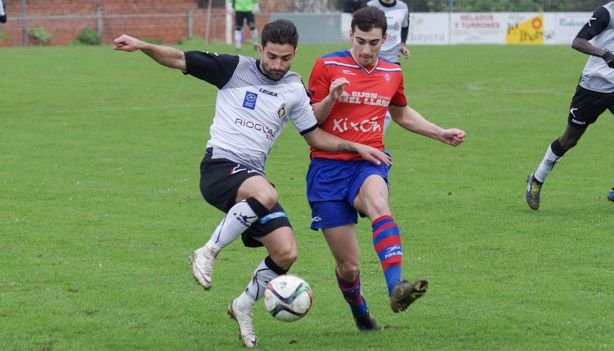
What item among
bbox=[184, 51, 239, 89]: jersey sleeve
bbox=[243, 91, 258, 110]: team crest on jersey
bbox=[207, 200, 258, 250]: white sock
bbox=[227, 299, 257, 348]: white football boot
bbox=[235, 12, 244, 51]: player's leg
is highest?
bbox=[184, 51, 239, 89]: jersey sleeve

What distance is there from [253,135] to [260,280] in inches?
37.0

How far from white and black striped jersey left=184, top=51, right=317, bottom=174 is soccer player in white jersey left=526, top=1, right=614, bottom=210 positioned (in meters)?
5.49

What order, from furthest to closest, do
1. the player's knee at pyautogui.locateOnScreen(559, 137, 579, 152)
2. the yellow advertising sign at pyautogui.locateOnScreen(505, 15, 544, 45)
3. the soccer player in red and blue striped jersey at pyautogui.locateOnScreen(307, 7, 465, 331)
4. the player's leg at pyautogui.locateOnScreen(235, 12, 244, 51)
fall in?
the yellow advertising sign at pyautogui.locateOnScreen(505, 15, 544, 45) < the player's leg at pyautogui.locateOnScreen(235, 12, 244, 51) < the player's knee at pyautogui.locateOnScreen(559, 137, 579, 152) < the soccer player in red and blue striped jersey at pyautogui.locateOnScreen(307, 7, 465, 331)

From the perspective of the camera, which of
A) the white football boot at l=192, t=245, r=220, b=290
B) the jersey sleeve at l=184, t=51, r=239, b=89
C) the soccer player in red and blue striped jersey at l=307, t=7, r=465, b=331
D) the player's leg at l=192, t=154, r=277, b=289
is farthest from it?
the soccer player in red and blue striped jersey at l=307, t=7, r=465, b=331

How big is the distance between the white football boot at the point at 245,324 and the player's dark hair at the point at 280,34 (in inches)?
67.5

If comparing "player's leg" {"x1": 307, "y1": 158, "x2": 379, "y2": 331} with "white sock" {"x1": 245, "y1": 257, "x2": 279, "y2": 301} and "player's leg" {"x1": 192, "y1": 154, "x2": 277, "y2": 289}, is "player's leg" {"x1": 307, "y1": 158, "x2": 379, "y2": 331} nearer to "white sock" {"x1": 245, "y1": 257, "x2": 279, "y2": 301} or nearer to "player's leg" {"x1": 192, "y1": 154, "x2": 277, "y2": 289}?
"white sock" {"x1": 245, "y1": 257, "x2": 279, "y2": 301}

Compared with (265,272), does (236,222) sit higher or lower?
higher

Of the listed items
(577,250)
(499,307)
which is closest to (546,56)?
(577,250)

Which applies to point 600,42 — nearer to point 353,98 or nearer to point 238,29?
point 353,98

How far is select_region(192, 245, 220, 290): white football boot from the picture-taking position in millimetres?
6773

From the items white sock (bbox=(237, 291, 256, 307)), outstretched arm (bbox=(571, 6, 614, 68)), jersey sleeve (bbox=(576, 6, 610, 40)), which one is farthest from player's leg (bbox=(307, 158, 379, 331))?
jersey sleeve (bbox=(576, 6, 610, 40))

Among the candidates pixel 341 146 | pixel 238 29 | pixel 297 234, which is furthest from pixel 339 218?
pixel 238 29

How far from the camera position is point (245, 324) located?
7.34 m

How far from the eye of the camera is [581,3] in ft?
144
